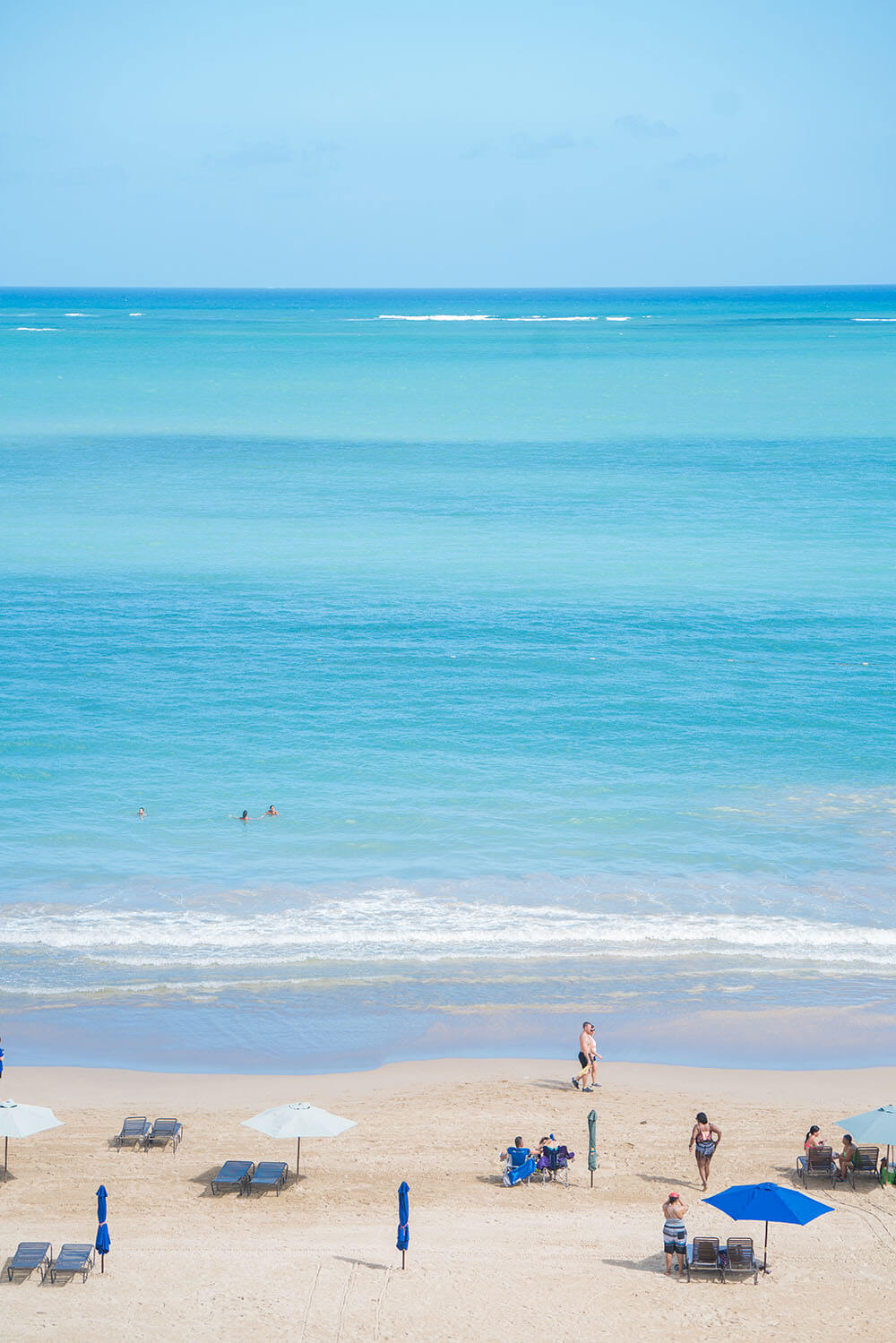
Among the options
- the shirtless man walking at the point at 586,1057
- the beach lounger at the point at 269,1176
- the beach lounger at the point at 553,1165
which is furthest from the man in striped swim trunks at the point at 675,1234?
the beach lounger at the point at 269,1176

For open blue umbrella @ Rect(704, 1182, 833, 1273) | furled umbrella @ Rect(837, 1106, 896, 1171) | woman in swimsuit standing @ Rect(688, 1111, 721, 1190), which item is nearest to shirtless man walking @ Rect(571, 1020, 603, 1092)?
woman in swimsuit standing @ Rect(688, 1111, 721, 1190)

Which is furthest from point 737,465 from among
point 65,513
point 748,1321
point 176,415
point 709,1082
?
point 748,1321

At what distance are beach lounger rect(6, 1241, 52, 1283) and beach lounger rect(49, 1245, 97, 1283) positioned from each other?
149 millimetres

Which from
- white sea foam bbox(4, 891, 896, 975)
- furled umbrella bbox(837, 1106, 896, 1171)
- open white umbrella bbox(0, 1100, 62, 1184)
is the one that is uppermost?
Result: white sea foam bbox(4, 891, 896, 975)

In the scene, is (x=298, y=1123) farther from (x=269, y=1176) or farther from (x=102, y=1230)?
(x=102, y=1230)

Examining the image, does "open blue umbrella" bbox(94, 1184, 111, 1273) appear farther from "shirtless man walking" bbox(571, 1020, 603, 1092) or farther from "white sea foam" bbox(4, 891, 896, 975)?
"white sea foam" bbox(4, 891, 896, 975)

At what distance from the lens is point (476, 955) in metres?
26.5

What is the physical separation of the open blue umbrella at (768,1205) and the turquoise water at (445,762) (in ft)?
21.8

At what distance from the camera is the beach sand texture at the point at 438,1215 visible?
15602mm

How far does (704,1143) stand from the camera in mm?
18750

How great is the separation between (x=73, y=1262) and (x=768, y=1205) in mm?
8599

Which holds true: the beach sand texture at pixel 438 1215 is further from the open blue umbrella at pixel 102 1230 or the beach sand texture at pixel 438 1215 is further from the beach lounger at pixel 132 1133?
the open blue umbrella at pixel 102 1230

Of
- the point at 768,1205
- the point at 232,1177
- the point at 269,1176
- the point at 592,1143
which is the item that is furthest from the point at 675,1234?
the point at 232,1177

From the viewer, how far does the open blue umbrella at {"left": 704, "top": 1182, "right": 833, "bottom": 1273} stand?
16188mm
